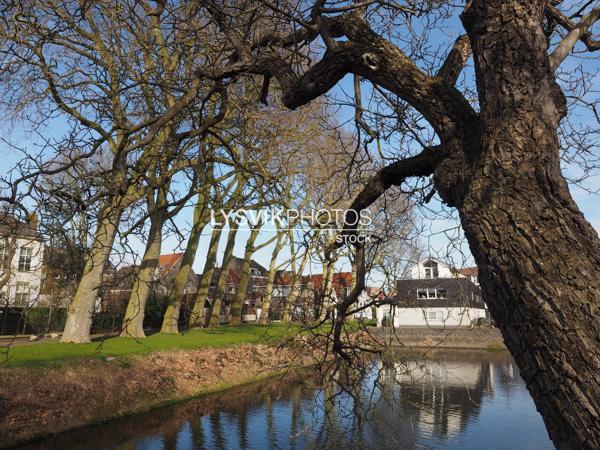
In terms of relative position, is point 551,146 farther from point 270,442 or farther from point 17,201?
point 270,442

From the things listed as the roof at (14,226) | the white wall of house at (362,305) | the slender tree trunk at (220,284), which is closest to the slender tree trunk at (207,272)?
the slender tree trunk at (220,284)

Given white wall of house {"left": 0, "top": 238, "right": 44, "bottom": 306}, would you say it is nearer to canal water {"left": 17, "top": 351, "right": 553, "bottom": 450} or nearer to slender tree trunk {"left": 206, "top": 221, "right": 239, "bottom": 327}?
canal water {"left": 17, "top": 351, "right": 553, "bottom": 450}

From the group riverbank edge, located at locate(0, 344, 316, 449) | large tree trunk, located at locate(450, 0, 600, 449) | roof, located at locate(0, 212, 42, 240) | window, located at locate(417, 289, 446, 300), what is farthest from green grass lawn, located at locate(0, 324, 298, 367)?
large tree trunk, located at locate(450, 0, 600, 449)

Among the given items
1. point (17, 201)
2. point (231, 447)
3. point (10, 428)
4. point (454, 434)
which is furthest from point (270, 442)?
point (17, 201)

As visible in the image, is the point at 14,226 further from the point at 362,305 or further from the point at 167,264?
the point at 167,264

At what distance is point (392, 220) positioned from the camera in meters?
5.13

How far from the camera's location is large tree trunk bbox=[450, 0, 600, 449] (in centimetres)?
161

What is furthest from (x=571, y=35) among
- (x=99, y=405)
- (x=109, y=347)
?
(x=109, y=347)

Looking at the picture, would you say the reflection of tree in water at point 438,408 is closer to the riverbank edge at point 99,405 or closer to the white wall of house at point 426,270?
the riverbank edge at point 99,405

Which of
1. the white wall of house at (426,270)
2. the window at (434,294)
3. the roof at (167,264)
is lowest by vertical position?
the window at (434,294)

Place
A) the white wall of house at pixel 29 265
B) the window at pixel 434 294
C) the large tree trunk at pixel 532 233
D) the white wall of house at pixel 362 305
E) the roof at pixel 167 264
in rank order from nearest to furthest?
the large tree trunk at pixel 532 233 < the white wall of house at pixel 362 305 < the white wall of house at pixel 29 265 < the window at pixel 434 294 < the roof at pixel 167 264

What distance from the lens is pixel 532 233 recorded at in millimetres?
1821

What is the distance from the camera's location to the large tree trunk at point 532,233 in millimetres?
1612

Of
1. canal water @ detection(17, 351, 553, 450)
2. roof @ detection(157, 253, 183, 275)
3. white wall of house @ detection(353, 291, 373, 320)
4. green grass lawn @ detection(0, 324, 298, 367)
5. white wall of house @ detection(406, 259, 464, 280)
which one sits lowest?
canal water @ detection(17, 351, 553, 450)
